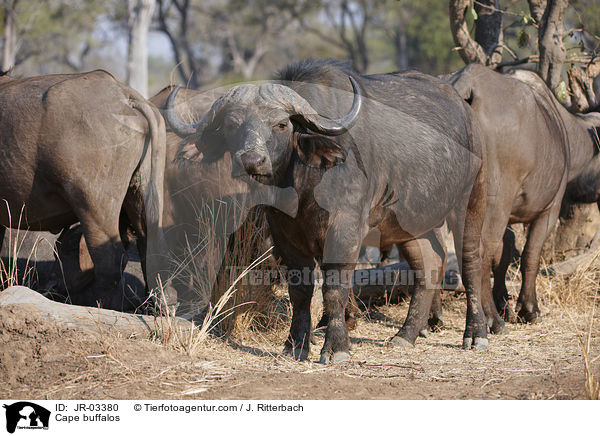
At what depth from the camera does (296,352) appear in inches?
192

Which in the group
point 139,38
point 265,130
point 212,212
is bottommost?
point 212,212

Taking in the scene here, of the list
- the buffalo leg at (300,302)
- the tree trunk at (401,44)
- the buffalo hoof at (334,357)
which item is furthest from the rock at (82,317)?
the tree trunk at (401,44)

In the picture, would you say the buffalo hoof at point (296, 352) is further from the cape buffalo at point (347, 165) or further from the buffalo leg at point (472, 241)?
the buffalo leg at point (472, 241)

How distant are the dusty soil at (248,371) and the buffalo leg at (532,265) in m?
1.18

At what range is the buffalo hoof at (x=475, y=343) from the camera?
5.43 meters

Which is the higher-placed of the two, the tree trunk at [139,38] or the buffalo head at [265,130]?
the tree trunk at [139,38]

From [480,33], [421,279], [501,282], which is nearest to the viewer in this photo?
[421,279]

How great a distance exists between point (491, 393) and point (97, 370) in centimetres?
219

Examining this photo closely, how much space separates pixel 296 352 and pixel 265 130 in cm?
153

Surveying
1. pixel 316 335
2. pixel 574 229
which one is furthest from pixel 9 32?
pixel 316 335

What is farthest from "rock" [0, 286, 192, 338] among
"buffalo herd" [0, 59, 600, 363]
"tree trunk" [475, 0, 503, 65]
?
"tree trunk" [475, 0, 503, 65]

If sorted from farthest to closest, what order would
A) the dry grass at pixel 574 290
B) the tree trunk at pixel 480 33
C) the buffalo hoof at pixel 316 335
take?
the tree trunk at pixel 480 33
the dry grass at pixel 574 290
the buffalo hoof at pixel 316 335

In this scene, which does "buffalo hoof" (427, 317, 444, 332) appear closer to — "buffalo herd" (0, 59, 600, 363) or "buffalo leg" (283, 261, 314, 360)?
"buffalo herd" (0, 59, 600, 363)

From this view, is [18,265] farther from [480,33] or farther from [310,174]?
[480,33]
